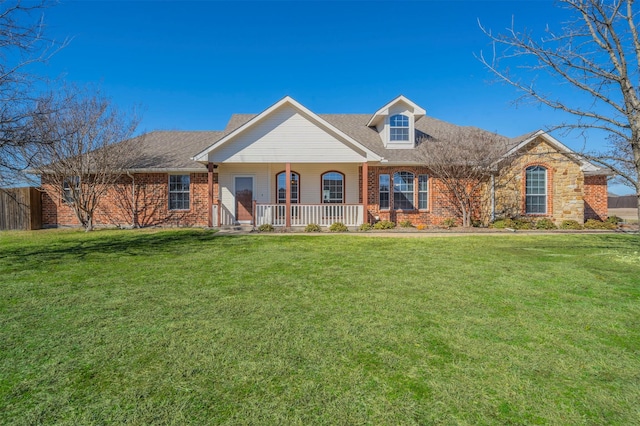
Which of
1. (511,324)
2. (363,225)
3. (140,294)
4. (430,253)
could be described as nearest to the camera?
(511,324)

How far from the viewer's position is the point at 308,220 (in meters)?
15.2

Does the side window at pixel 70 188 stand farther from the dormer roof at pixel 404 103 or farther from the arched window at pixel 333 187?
the dormer roof at pixel 404 103

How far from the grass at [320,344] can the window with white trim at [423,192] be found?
9439 millimetres

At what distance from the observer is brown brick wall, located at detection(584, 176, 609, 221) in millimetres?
16828

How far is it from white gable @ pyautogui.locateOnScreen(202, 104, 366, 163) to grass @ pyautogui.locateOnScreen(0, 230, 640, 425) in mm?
8458

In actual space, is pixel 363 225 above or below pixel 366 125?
below

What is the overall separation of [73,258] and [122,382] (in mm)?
7165

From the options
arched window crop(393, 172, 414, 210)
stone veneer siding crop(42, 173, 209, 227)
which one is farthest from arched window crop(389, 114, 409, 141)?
stone veneer siding crop(42, 173, 209, 227)

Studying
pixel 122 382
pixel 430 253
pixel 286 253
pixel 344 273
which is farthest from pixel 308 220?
pixel 122 382

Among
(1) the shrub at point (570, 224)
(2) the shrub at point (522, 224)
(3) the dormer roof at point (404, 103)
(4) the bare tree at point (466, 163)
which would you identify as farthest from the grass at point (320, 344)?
(3) the dormer roof at point (404, 103)

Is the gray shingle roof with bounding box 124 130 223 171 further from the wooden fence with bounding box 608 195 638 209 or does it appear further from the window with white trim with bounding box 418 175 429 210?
the wooden fence with bounding box 608 195 638 209

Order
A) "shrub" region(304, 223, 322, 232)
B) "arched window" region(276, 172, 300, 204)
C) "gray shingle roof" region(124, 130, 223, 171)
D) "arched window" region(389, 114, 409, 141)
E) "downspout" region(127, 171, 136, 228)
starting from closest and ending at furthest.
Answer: "shrub" region(304, 223, 322, 232), "gray shingle roof" region(124, 130, 223, 171), "downspout" region(127, 171, 136, 228), "arched window" region(276, 172, 300, 204), "arched window" region(389, 114, 409, 141)

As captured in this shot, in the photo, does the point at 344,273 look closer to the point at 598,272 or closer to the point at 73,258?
the point at 598,272

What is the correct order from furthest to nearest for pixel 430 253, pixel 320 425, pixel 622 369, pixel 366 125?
pixel 366 125 → pixel 430 253 → pixel 622 369 → pixel 320 425
